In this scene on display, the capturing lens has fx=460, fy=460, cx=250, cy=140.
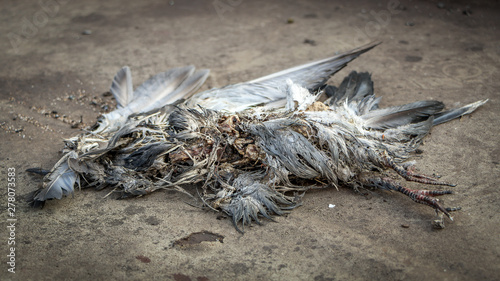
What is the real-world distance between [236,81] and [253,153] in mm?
1726

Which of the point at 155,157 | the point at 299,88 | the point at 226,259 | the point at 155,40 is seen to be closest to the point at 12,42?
the point at 155,40

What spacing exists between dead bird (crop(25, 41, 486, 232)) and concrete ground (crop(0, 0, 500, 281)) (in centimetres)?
12

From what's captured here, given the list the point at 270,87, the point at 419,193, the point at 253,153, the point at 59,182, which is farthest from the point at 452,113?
the point at 59,182

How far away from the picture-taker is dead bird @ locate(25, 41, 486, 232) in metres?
3.05

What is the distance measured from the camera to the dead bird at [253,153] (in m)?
3.05

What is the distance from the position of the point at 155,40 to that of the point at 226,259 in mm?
3835

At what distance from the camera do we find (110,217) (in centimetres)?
304

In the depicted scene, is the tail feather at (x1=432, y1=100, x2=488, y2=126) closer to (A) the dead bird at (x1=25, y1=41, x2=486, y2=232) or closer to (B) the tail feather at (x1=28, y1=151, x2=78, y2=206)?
(A) the dead bird at (x1=25, y1=41, x2=486, y2=232)

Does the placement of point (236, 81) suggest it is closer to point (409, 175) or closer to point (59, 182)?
point (59, 182)

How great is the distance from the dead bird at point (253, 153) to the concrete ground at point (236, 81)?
0.12m

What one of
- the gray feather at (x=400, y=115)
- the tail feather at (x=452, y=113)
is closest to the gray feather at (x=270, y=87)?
the gray feather at (x=400, y=115)

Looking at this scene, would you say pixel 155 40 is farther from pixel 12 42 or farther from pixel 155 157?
pixel 155 157

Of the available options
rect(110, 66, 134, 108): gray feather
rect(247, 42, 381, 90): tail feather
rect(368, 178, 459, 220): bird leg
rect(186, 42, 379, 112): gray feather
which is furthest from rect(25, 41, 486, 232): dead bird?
rect(110, 66, 134, 108): gray feather

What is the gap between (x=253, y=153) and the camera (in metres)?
3.19
